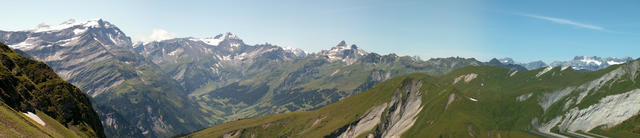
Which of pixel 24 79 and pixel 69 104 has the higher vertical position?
pixel 24 79

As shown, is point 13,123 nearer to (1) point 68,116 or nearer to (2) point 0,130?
(2) point 0,130

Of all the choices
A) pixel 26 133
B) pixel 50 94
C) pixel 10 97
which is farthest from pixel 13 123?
pixel 50 94

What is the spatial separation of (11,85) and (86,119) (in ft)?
141

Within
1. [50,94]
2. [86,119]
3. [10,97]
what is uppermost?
[10,97]

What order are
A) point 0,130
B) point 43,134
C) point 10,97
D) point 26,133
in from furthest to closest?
point 10,97, point 43,134, point 26,133, point 0,130

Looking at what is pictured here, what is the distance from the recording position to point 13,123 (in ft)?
319

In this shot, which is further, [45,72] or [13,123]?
[45,72]

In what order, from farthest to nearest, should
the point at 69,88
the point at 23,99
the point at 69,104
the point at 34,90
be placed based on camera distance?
the point at 69,88 < the point at 69,104 < the point at 34,90 < the point at 23,99

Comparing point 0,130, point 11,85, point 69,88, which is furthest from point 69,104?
point 0,130

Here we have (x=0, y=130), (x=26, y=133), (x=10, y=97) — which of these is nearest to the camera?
(x=0, y=130)

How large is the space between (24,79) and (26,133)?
3527 inches

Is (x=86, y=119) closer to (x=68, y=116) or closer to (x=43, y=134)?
(x=68, y=116)

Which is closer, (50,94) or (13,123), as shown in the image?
(13,123)

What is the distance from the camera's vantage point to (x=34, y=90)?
540ft
